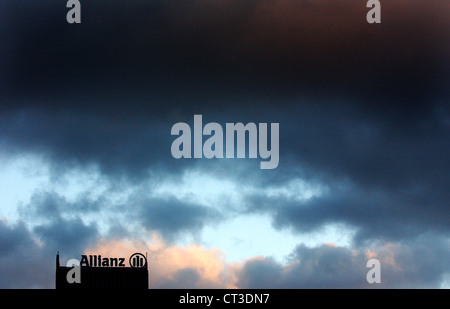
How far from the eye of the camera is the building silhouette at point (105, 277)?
600ft

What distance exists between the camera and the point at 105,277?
603 feet

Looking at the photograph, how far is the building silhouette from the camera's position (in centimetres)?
18275

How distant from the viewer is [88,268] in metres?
184
